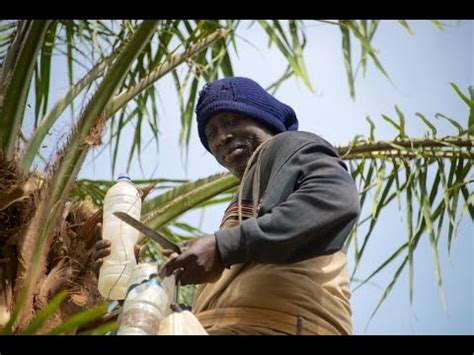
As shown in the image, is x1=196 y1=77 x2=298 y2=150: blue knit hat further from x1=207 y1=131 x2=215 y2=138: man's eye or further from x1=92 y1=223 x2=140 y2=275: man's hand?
x1=92 y1=223 x2=140 y2=275: man's hand

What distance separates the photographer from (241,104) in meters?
3.52

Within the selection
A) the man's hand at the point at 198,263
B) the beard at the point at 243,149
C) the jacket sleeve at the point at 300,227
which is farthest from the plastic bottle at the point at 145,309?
the beard at the point at 243,149

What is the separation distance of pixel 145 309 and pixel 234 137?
Answer: 2.91 feet

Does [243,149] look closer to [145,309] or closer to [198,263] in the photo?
[198,263]

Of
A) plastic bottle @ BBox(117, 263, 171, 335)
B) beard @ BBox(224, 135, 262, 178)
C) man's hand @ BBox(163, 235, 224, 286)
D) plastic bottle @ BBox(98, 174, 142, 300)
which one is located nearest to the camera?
plastic bottle @ BBox(117, 263, 171, 335)

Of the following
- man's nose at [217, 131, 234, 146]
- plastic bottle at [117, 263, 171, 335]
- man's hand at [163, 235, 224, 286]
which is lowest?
plastic bottle at [117, 263, 171, 335]

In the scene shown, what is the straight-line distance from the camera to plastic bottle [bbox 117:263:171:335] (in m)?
2.71

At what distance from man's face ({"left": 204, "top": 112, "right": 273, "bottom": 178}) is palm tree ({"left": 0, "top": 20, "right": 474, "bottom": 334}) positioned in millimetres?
487

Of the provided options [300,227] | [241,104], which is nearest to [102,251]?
[241,104]

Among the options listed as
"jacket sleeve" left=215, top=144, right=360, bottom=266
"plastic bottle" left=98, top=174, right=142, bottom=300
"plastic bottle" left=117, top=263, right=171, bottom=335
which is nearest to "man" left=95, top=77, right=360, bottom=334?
"jacket sleeve" left=215, top=144, right=360, bottom=266

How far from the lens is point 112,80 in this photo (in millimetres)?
4211
